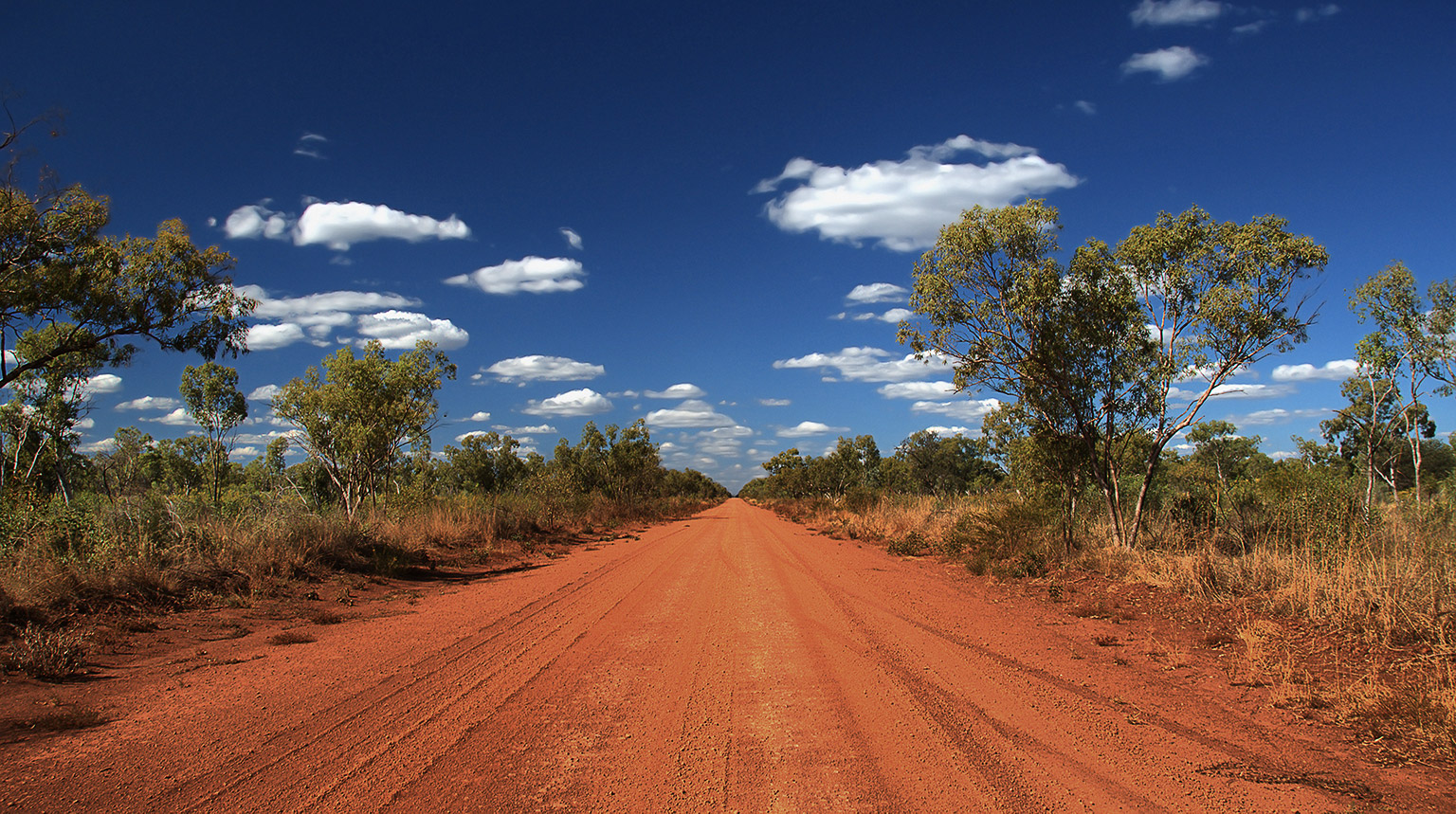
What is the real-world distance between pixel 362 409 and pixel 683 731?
16.3 meters

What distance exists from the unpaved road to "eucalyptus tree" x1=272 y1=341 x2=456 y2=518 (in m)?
10.9

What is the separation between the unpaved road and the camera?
353cm

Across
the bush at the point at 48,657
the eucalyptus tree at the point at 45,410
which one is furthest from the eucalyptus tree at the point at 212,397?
the bush at the point at 48,657

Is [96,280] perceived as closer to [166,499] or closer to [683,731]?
[166,499]

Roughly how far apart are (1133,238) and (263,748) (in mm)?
14012

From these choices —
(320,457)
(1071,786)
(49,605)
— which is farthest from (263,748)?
(320,457)

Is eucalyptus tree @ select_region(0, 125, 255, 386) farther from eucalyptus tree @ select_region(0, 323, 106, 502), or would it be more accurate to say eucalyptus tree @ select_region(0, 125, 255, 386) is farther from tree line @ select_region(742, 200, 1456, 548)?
tree line @ select_region(742, 200, 1456, 548)

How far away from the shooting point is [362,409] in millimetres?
17453

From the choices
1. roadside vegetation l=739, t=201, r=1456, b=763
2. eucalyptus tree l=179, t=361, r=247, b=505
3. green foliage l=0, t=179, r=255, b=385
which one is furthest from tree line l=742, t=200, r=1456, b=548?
eucalyptus tree l=179, t=361, r=247, b=505

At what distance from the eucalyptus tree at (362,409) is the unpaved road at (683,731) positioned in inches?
431

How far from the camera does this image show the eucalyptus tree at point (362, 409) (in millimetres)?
17469

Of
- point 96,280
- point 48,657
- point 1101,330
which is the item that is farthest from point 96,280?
point 1101,330

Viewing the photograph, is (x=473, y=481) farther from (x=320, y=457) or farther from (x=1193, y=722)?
(x=1193, y=722)

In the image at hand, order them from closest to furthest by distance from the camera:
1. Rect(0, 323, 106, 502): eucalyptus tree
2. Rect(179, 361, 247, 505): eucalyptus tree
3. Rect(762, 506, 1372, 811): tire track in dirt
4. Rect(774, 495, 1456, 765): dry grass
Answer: Rect(762, 506, 1372, 811): tire track in dirt < Rect(774, 495, 1456, 765): dry grass < Rect(0, 323, 106, 502): eucalyptus tree < Rect(179, 361, 247, 505): eucalyptus tree
